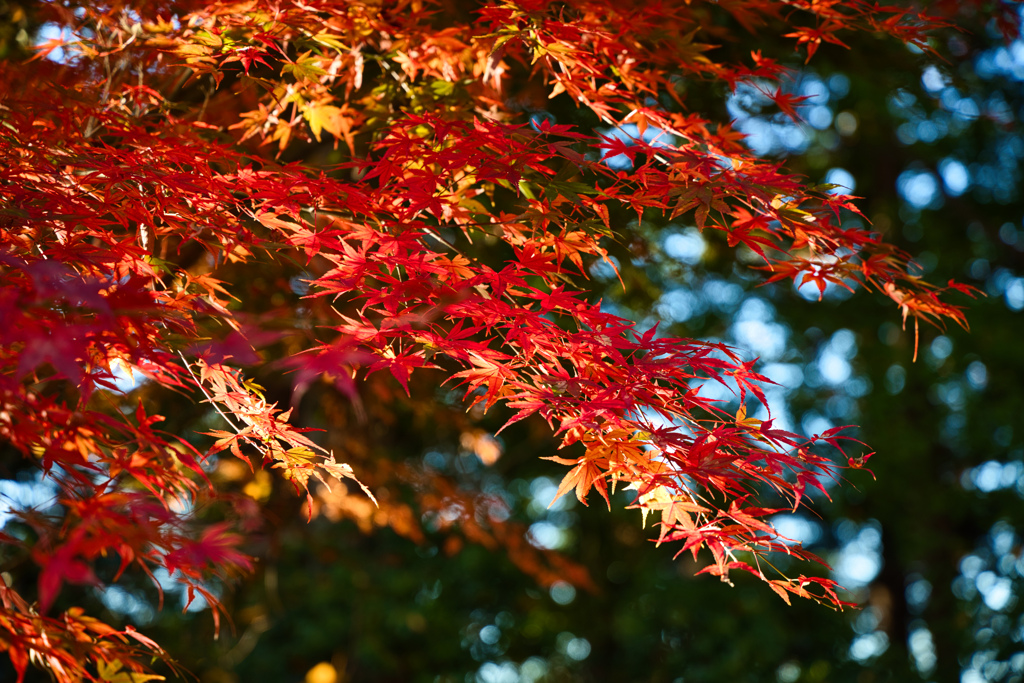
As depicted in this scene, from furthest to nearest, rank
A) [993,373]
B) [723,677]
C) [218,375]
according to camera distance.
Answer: [993,373] < [723,677] < [218,375]

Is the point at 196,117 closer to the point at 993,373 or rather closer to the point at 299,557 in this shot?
the point at 299,557

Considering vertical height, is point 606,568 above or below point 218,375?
below

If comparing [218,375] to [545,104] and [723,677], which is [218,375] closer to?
[545,104]

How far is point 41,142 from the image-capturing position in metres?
1.34

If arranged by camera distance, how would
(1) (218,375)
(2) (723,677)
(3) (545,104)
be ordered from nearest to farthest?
1. (1) (218,375)
2. (3) (545,104)
3. (2) (723,677)

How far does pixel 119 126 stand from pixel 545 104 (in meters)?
1.34

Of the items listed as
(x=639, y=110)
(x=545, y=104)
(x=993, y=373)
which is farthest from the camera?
(x=993, y=373)

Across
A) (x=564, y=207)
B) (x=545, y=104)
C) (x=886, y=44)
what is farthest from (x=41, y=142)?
(x=886, y=44)

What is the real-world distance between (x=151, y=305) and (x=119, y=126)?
82cm

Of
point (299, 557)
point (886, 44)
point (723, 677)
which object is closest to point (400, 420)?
point (299, 557)

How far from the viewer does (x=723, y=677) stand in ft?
15.0

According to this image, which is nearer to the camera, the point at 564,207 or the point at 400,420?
the point at 564,207

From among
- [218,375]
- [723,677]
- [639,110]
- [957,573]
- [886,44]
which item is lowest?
[957,573]

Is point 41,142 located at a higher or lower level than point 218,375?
higher
